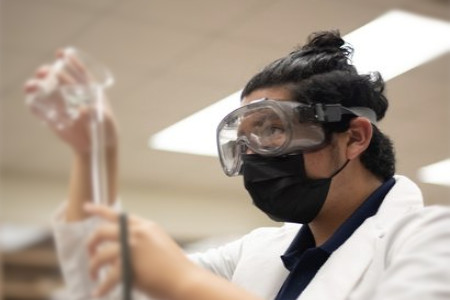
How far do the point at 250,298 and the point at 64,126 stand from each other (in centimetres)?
28

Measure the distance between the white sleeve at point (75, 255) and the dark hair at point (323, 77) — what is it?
73 centimetres

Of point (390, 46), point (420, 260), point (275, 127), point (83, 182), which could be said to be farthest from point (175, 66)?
point (83, 182)

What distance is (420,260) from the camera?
997mm

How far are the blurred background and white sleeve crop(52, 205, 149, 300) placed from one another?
0.70 meters

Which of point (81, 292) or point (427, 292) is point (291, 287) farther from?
point (81, 292)

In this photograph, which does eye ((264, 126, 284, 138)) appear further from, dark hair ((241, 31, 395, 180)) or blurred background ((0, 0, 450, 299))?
blurred background ((0, 0, 450, 299))

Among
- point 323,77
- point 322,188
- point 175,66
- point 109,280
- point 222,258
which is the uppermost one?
point 175,66

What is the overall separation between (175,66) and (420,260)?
2667mm

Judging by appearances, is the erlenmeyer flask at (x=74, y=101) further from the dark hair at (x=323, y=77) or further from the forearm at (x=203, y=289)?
the dark hair at (x=323, y=77)

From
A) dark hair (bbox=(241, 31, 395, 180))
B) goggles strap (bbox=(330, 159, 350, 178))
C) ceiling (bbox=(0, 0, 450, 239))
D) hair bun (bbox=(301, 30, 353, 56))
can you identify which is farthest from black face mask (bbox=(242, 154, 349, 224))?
ceiling (bbox=(0, 0, 450, 239))

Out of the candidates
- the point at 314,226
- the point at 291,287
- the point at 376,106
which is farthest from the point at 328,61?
the point at 291,287

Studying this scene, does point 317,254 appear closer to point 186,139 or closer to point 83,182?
point 83,182

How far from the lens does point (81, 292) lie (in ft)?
2.12

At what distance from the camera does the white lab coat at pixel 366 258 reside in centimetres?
68
